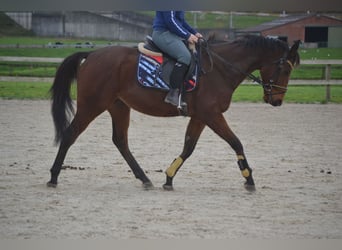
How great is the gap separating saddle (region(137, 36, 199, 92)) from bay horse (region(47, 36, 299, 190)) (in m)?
0.07

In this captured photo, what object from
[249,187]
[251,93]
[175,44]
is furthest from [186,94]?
[251,93]

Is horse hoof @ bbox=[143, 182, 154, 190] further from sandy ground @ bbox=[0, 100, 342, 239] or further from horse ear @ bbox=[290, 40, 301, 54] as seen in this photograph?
horse ear @ bbox=[290, 40, 301, 54]

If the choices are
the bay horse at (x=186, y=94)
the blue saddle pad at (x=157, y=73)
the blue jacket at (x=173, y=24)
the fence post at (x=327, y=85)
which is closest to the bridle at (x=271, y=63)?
the bay horse at (x=186, y=94)

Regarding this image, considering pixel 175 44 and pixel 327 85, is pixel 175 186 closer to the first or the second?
pixel 175 44

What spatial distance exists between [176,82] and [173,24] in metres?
0.55

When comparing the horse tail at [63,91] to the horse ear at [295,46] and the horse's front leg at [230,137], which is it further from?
the horse ear at [295,46]

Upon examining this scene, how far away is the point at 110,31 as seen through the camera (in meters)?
5.09

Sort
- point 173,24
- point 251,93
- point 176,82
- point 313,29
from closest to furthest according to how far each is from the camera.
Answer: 1. point 313,29
2. point 173,24
3. point 176,82
4. point 251,93

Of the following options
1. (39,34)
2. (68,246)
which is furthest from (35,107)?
(68,246)

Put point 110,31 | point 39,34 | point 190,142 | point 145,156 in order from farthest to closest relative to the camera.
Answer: point 145,156
point 190,142
point 110,31
point 39,34

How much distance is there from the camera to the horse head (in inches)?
225

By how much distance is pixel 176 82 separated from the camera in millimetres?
5559

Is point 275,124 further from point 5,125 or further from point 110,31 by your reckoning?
point 110,31

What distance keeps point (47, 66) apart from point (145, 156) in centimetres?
285
